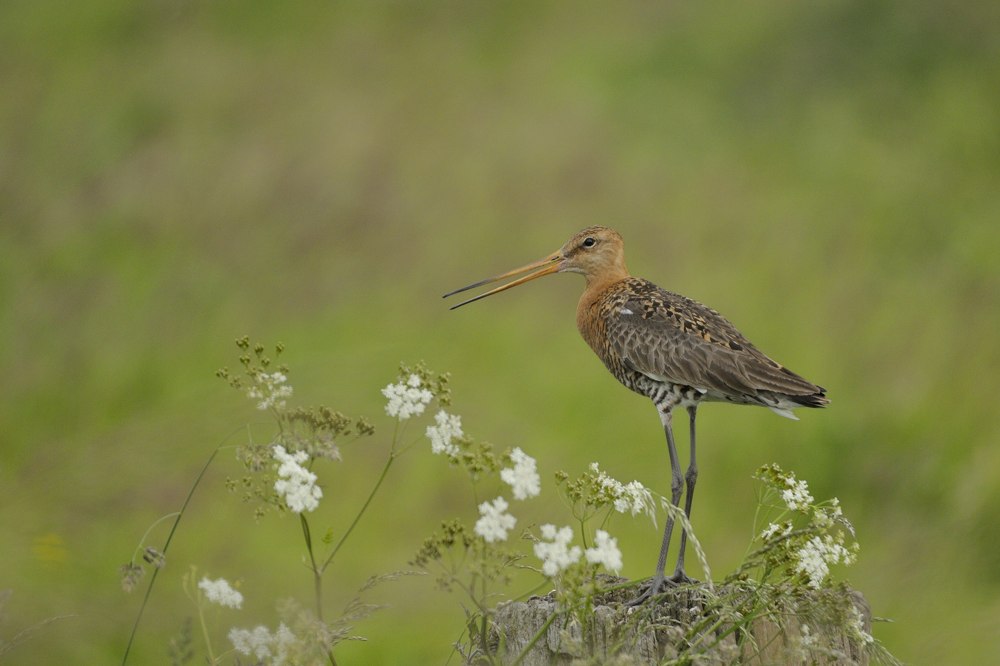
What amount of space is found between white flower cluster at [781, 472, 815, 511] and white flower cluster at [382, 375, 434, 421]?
60.4 inches

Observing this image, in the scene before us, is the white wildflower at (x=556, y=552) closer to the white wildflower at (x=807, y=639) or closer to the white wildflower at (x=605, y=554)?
the white wildflower at (x=605, y=554)

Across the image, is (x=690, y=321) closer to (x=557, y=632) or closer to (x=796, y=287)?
(x=557, y=632)

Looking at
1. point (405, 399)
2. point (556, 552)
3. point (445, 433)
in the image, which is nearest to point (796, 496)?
point (556, 552)

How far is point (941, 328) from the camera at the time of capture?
44.4 ft

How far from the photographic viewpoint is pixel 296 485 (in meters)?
3.87

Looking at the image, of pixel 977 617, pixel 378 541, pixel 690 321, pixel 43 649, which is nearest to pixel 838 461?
pixel 977 617

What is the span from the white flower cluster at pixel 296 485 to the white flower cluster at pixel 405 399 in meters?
0.48

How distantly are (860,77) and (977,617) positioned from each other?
8356mm

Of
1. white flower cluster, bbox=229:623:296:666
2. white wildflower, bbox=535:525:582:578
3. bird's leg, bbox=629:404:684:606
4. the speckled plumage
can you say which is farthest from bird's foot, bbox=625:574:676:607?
white flower cluster, bbox=229:623:296:666

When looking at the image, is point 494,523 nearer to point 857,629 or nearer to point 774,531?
point 774,531

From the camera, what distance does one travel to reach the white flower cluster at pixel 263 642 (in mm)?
3861

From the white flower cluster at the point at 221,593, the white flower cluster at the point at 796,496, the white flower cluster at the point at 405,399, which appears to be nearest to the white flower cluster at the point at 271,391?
the white flower cluster at the point at 405,399

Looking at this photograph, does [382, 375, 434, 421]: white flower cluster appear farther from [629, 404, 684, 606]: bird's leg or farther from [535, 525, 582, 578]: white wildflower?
[629, 404, 684, 606]: bird's leg

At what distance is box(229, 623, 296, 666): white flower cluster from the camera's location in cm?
386
